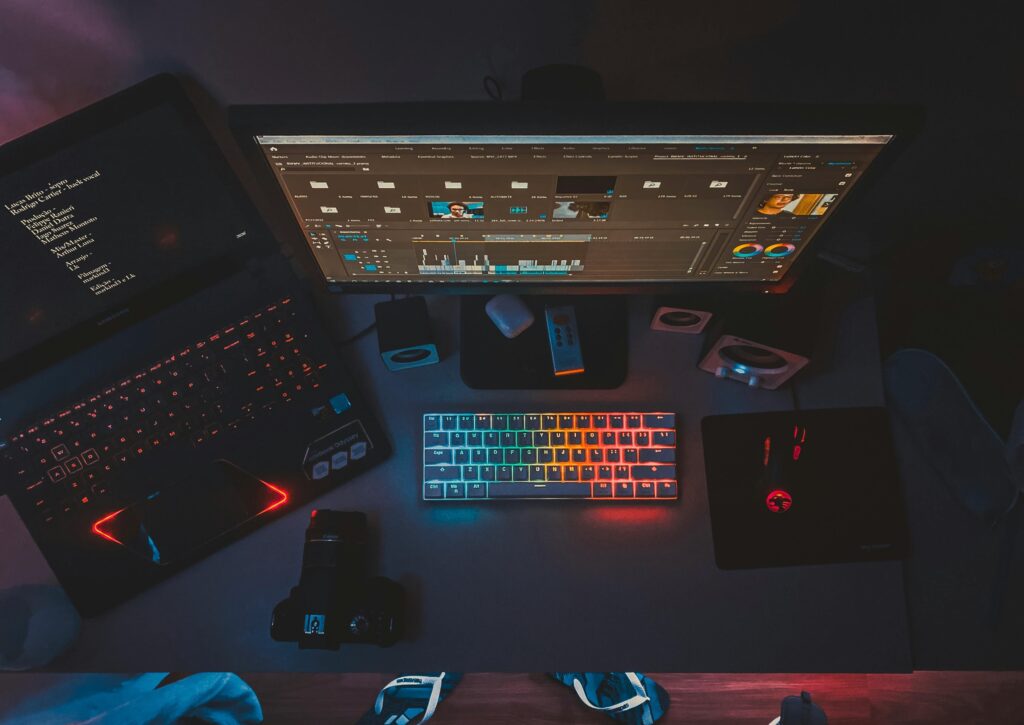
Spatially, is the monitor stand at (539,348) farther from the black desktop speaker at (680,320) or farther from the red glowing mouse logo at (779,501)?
the red glowing mouse logo at (779,501)

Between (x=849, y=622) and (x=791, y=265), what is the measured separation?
499 mm

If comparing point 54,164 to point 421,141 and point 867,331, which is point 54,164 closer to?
point 421,141

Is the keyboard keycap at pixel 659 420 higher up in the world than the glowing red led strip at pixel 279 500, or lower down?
higher up

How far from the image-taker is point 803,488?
94 cm

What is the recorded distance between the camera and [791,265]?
2.87ft

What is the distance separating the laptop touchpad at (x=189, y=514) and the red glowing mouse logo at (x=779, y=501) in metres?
0.70

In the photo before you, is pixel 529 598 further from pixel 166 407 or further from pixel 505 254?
pixel 166 407

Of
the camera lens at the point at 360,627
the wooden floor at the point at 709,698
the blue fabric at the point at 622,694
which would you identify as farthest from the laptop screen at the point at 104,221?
the blue fabric at the point at 622,694

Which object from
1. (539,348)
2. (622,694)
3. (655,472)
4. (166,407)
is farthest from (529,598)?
(622,694)

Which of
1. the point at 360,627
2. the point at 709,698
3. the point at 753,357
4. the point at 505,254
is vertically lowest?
the point at 709,698

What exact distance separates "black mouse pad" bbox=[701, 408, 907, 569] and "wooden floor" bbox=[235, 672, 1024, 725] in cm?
70

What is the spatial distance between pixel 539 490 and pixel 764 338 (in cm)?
39

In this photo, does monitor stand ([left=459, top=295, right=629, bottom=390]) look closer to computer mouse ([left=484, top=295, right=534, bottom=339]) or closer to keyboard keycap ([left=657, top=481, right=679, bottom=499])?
computer mouse ([left=484, top=295, right=534, bottom=339])

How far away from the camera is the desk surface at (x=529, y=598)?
0.89 metres
